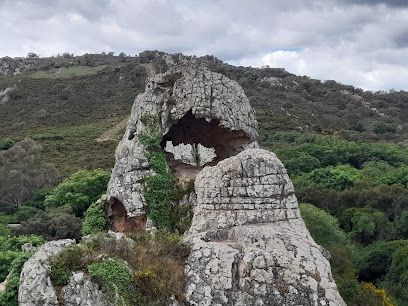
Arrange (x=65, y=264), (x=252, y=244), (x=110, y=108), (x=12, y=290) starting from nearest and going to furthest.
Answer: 1. (x=65, y=264)
2. (x=252, y=244)
3. (x=12, y=290)
4. (x=110, y=108)

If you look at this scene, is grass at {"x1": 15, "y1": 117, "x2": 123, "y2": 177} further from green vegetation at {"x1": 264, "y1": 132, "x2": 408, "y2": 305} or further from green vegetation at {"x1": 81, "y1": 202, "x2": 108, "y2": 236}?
green vegetation at {"x1": 81, "y1": 202, "x2": 108, "y2": 236}

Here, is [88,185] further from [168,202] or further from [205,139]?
[168,202]

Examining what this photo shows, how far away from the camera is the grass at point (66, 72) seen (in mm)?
117375

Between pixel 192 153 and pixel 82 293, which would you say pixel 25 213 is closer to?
pixel 192 153

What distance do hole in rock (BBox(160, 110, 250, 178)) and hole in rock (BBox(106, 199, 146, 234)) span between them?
3.09 metres

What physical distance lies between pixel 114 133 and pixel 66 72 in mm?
60013

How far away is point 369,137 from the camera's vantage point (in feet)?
288

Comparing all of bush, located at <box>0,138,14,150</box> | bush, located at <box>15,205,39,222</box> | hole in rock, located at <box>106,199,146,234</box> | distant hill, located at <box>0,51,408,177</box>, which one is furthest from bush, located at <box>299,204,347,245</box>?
bush, located at <box>0,138,14,150</box>

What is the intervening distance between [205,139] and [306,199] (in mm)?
21900

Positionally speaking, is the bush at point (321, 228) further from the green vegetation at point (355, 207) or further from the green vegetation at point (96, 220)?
the green vegetation at point (96, 220)

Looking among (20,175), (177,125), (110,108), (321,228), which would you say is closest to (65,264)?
(177,125)

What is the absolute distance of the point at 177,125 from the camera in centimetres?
2266

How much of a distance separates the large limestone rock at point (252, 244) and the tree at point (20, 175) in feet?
117

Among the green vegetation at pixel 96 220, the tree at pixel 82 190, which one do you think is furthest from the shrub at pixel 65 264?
the tree at pixel 82 190
